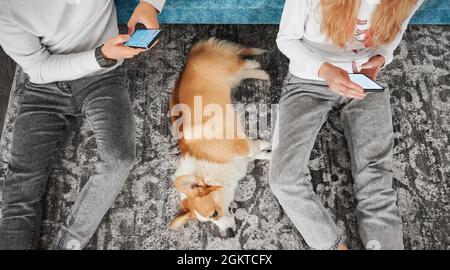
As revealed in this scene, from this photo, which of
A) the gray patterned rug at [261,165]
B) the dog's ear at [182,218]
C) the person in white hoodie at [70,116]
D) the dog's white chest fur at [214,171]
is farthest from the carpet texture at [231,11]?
the dog's ear at [182,218]

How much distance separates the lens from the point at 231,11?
150cm

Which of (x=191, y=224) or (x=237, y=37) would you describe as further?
(x=237, y=37)

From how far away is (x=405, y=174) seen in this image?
1510mm

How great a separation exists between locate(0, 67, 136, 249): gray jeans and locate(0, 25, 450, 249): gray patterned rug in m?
0.10

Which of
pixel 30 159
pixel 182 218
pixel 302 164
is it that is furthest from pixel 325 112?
pixel 30 159

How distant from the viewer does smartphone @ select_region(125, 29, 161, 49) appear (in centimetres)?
122

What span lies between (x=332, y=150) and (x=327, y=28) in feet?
1.48

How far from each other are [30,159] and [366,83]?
1019 mm

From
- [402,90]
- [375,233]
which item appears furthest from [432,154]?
[375,233]

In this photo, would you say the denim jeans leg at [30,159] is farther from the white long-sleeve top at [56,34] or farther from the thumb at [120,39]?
the thumb at [120,39]

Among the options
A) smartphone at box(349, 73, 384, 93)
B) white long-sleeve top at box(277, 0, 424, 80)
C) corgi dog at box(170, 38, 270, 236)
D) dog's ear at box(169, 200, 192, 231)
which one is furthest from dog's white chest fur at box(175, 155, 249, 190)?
smartphone at box(349, 73, 384, 93)

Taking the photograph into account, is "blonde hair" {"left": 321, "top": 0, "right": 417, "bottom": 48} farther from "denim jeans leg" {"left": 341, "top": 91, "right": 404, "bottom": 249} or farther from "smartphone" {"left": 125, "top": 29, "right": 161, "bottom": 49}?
"smartphone" {"left": 125, "top": 29, "right": 161, "bottom": 49}

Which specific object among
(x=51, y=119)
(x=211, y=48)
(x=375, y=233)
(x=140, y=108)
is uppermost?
(x=211, y=48)

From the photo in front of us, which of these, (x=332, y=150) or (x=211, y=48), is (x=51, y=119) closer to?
(x=211, y=48)
